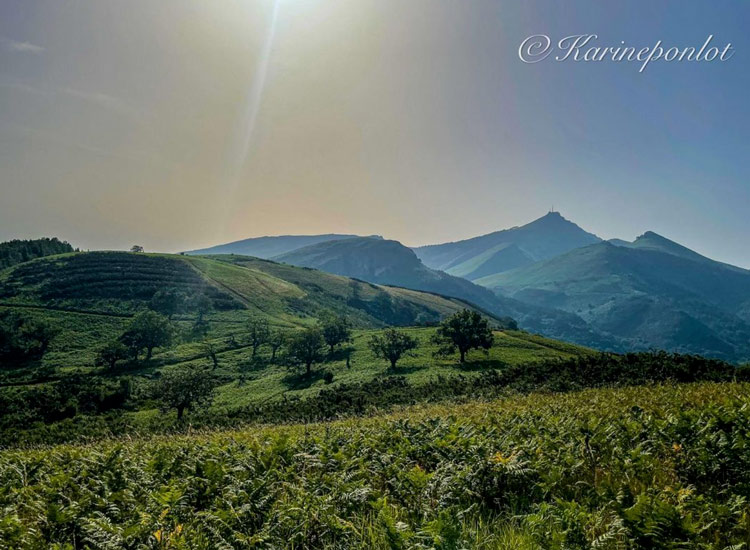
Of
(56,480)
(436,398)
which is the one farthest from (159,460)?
(436,398)

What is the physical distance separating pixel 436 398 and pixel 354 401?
30.0 feet

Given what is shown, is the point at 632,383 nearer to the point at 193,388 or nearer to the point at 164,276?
the point at 193,388

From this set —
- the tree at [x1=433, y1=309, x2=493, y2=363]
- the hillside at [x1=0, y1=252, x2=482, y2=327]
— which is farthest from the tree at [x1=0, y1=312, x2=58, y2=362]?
the tree at [x1=433, y1=309, x2=493, y2=363]

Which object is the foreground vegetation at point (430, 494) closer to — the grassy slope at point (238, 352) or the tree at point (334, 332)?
the grassy slope at point (238, 352)

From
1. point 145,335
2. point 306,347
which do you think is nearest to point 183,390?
point 306,347

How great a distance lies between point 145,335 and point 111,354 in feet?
32.1

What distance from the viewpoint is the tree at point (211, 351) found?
322 feet

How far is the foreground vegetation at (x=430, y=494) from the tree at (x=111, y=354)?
331ft

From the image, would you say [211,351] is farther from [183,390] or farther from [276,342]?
[183,390]

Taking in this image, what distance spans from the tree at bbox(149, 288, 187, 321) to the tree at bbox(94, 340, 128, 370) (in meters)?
40.5

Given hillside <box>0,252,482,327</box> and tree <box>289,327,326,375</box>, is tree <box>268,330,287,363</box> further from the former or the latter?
hillside <box>0,252,482,327</box>

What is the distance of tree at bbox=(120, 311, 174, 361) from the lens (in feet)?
337

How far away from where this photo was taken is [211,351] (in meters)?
103

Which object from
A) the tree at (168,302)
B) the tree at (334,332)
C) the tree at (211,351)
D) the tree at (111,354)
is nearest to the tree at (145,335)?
the tree at (111,354)
